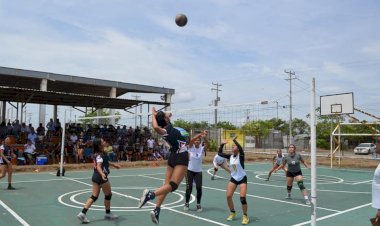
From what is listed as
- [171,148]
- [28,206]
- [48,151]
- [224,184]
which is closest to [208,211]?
[171,148]

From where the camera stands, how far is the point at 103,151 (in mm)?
8805

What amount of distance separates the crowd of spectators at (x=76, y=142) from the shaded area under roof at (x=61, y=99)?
184 centimetres

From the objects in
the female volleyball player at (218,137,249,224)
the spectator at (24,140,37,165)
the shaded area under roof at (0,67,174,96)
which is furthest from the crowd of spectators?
the female volleyball player at (218,137,249,224)

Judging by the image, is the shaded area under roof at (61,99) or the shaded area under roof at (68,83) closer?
the shaded area under roof at (61,99)

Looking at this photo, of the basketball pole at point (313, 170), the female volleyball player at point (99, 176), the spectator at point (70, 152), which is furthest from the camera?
the spectator at point (70, 152)

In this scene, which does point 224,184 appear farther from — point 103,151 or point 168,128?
point 168,128

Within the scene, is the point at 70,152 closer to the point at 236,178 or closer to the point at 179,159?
the point at 236,178

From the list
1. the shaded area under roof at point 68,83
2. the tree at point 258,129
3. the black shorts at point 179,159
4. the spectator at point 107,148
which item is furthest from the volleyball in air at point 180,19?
the tree at point 258,129

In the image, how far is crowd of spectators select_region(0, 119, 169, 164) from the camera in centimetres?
2272

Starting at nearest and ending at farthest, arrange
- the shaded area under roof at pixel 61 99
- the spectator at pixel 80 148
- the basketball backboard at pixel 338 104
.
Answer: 1. the spectator at pixel 80 148
2. the basketball backboard at pixel 338 104
3. the shaded area under roof at pixel 61 99

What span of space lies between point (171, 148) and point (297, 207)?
17.7 ft

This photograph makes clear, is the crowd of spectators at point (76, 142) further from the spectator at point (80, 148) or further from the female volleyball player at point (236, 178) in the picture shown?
the female volleyball player at point (236, 178)

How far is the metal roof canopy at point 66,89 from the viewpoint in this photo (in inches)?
1013

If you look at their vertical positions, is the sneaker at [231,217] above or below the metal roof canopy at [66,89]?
below
